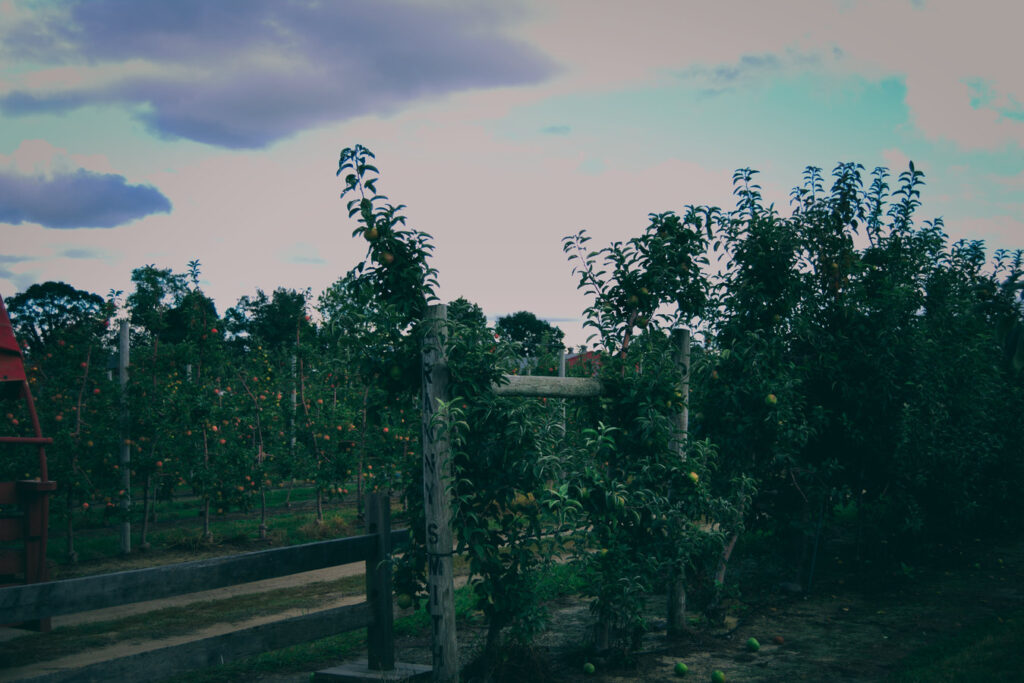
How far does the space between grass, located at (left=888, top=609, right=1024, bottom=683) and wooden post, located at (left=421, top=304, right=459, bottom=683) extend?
3.29m

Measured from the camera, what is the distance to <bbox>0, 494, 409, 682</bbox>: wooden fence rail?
3643 mm

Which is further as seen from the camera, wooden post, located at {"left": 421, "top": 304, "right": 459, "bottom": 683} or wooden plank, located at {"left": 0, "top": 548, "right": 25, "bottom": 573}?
wooden plank, located at {"left": 0, "top": 548, "right": 25, "bottom": 573}

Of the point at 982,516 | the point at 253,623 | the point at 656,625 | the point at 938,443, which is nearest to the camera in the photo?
the point at 656,625

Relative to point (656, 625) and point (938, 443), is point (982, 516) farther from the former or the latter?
point (656, 625)

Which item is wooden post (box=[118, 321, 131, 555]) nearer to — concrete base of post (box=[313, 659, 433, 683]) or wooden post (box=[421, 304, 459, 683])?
concrete base of post (box=[313, 659, 433, 683])

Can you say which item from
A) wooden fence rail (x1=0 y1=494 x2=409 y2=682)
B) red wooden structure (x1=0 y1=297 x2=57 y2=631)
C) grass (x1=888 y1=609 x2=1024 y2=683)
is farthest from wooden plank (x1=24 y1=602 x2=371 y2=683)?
grass (x1=888 y1=609 x2=1024 y2=683)

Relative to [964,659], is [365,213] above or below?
above

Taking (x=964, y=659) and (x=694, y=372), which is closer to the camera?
(x=964, y=659)

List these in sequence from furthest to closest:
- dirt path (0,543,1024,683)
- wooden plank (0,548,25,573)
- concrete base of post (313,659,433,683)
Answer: wooden plank (0,548,25,573), dirt path (0,543,1024,683), concrete base of post (313,659,433,683)

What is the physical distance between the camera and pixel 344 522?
1284 cm

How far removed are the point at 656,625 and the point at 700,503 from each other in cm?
162

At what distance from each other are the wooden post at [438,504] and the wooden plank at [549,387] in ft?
1.56

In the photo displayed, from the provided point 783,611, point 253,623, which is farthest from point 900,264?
point 253,623

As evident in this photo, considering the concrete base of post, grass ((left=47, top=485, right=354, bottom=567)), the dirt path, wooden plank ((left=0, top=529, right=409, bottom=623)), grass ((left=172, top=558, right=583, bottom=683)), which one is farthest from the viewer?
grass ((left=47, top=485, right=354, bottom=567))
